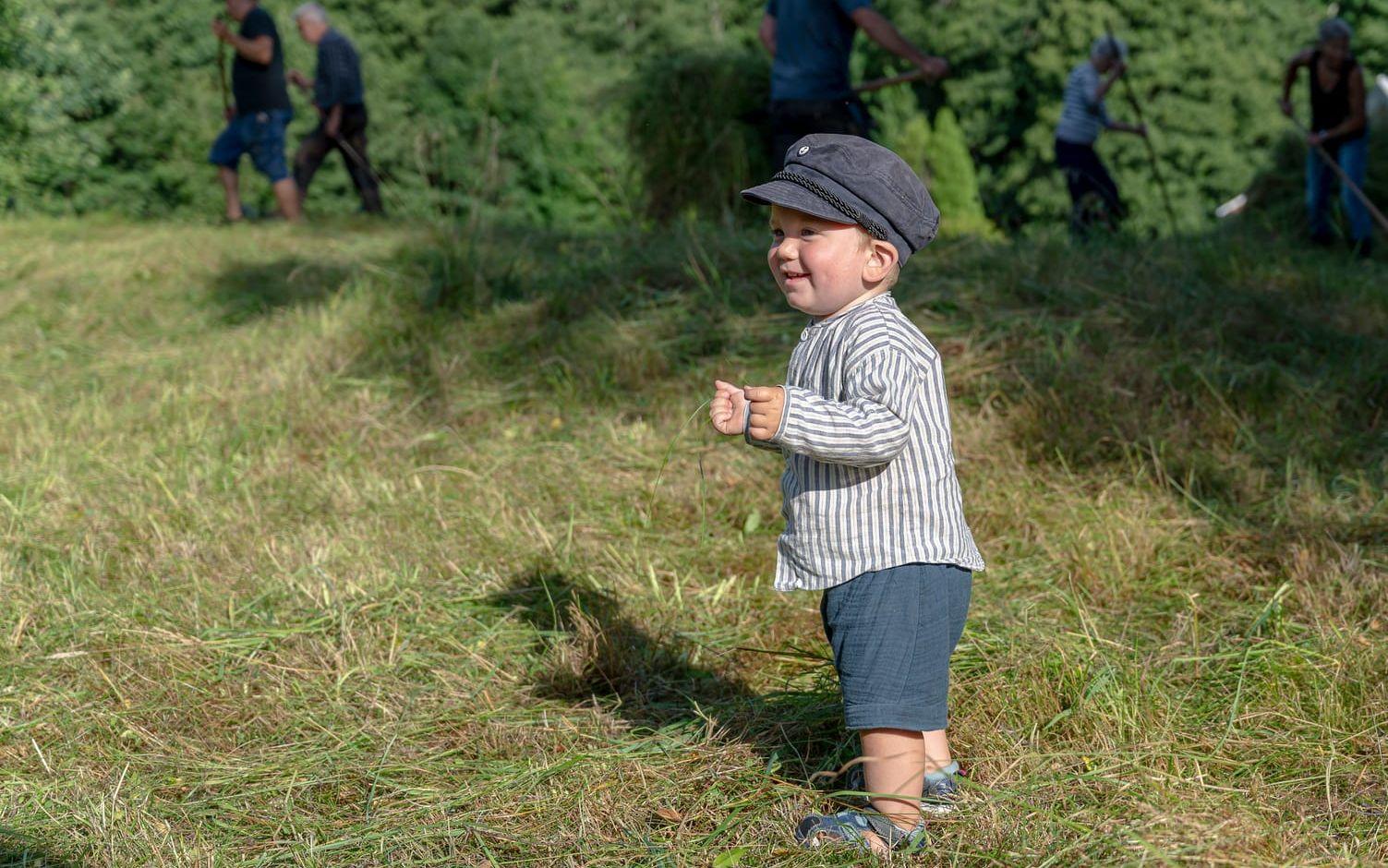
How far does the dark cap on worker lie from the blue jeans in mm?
7711

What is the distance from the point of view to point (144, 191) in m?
19.8

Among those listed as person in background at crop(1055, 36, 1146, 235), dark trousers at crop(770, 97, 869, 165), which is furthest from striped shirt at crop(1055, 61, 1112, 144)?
dark trousers at crop(770, 97, 869, 165)

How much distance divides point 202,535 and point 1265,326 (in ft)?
13.6

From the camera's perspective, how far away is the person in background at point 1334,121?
29.5 ft

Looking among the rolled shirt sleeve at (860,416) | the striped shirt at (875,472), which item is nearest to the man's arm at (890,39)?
the striped shirt at (875,472)

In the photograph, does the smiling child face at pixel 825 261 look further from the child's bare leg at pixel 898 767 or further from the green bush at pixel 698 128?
the green bush at pixel 698 128

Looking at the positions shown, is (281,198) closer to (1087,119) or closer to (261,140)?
(261,140)

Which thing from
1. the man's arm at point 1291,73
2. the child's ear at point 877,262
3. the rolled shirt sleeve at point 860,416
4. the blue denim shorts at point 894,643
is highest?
the child's ear at point 877,262

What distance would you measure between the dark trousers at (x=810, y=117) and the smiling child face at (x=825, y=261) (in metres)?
4.11

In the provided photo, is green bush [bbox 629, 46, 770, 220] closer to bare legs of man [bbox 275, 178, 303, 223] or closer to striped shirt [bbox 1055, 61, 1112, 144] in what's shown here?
striped shirt [bbox 1055, 61, 1112, 144]

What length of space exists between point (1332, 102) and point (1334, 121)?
0.14 metres

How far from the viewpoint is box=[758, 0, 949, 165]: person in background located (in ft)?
20.6

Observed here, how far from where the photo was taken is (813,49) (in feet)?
20.8

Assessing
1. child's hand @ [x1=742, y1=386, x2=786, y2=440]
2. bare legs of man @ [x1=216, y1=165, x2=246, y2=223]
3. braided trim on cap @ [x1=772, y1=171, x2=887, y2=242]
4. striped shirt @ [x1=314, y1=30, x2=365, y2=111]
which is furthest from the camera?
bare legs of man @ [x1=216, y1=165, x2=246, y2=223]
